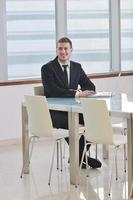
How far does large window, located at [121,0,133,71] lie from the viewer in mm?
7852

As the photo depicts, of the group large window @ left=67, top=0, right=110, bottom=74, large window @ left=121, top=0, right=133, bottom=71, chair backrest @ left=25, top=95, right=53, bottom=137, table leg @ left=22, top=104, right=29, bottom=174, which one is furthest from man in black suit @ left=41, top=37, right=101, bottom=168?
large window @ left=121, top=0, right=133, bottom=71

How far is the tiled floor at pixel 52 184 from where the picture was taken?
4.35m

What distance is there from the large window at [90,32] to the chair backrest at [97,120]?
10.3 ft

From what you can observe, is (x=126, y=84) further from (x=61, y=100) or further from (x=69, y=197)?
(x=69, y=197)

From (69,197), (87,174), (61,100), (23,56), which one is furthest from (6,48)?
(69,197)

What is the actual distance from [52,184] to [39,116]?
2.13 feet

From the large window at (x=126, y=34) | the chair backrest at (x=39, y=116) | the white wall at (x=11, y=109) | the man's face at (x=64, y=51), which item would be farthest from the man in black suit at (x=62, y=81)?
the large window at (x=126, y=34)

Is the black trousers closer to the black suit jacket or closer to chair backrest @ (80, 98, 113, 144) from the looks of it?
the black suit jacket

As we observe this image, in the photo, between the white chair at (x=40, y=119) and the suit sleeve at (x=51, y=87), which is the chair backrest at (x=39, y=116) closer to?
the white chair at (x=40, y=119)

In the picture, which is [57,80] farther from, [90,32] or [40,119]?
[90,32]

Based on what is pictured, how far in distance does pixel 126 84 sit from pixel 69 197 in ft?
12.5

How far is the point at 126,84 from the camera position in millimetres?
7848

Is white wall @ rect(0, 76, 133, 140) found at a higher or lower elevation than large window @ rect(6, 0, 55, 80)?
lower

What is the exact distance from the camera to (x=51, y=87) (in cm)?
520
